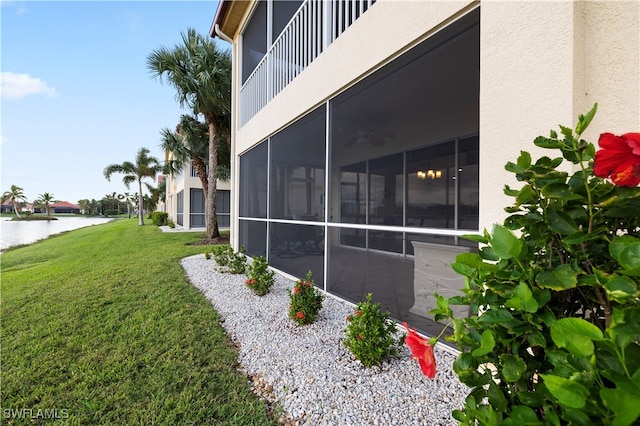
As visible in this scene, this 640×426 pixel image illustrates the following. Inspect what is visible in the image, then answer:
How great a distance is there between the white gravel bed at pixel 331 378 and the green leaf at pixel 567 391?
5.20 feet

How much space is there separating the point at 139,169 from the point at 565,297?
106ft

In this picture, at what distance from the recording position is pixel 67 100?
1869 centimetres

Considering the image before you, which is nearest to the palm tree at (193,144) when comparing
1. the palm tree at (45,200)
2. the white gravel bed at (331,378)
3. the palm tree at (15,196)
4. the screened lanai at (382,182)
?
the screened lanai at (382,182)

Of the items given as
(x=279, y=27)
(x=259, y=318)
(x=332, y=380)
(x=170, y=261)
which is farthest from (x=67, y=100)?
(x=332, y=380)

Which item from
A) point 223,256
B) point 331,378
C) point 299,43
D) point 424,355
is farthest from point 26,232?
point 424,355

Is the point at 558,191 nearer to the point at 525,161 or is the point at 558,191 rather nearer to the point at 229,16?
the point at 525,161

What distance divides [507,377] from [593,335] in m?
0.26

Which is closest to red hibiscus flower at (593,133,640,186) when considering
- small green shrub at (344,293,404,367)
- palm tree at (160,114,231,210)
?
small green shrub at (344,293,404,367)

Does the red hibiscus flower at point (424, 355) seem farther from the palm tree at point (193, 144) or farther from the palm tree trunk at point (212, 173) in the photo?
the palm tree at point (193, 144)

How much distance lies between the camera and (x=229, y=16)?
7.16 m

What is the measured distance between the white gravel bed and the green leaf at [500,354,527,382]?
140 centimetres

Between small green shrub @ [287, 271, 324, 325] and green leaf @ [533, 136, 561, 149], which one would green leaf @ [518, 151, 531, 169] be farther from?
small green shrub @ [287, 271, 324, 325]

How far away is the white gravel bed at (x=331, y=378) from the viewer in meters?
1.88

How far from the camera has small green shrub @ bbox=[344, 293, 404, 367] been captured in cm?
235
